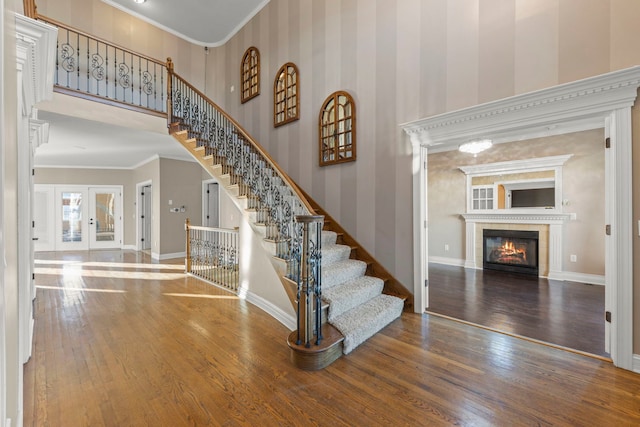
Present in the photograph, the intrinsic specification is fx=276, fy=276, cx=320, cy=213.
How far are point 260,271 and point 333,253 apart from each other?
1.06m

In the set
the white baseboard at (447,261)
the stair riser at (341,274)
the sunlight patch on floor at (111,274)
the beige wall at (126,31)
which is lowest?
the sunlight patch on floor at (111,274)

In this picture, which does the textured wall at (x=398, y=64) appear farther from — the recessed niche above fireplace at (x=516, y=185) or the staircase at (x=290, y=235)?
the recessed niche above fireplace at (x=516, y=185)

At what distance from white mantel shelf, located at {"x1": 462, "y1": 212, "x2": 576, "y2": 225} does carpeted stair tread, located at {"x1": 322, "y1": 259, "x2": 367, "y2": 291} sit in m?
3.73

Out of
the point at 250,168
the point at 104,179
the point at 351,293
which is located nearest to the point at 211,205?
the point at 104,179

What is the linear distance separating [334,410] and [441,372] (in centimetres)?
95

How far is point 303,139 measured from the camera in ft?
15.6

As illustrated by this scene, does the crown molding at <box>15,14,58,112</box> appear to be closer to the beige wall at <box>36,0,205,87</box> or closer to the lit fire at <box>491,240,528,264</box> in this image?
the beige wall at <box>36,0,205,87</box>

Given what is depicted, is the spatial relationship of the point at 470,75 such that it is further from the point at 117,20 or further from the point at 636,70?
the point at 117,20

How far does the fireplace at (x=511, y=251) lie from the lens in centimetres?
537

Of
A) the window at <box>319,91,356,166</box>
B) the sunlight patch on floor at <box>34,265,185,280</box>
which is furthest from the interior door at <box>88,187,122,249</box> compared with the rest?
the window at <box>319,91,356,166</box>

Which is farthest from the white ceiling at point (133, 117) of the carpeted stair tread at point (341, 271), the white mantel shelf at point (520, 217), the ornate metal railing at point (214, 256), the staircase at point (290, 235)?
the white mantel shelf at point (520, 217)

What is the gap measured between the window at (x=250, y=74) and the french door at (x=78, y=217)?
5.90 metres

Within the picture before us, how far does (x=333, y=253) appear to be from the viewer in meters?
3.48

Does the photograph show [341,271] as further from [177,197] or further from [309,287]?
[177,197]
